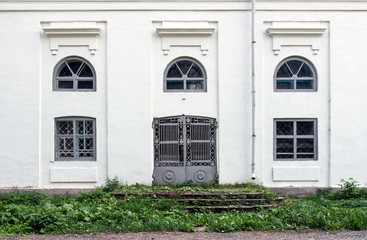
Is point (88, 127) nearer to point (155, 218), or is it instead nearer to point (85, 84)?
point (85, 84)

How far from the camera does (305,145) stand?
12672 millimetres

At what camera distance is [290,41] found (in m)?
12.6

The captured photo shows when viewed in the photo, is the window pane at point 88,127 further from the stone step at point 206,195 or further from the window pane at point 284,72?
the window pane at point 284,72

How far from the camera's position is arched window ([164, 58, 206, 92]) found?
1270cm

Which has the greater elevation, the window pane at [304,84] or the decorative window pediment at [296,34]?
the decorative window pediment at [296,34]

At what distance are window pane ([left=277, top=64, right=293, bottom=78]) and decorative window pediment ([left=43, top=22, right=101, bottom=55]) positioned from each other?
17.9ft

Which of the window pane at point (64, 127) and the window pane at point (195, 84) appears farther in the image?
the window pane at point (195, 84)

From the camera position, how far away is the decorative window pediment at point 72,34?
1232 centimetres

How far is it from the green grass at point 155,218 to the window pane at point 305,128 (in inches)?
97.4

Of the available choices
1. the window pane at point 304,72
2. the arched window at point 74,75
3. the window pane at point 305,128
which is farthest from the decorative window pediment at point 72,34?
the window pane at point 305,128

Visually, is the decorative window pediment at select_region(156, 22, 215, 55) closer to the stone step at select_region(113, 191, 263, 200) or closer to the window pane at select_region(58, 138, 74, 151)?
the window pane at select_region(58, 138, 74, 151)

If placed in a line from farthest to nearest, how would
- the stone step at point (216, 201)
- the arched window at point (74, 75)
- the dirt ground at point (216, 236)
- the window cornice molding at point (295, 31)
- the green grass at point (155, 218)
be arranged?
the arched window at point (74, 75) → the window cornice molding at point (295, 31) → the stone step at point (216, 201) → the green grass at point (155, 218) → the dirt ground at point (216, 236)

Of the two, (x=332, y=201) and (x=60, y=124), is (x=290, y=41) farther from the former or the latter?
(x=60, y=124)

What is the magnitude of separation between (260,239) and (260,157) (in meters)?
4.60
